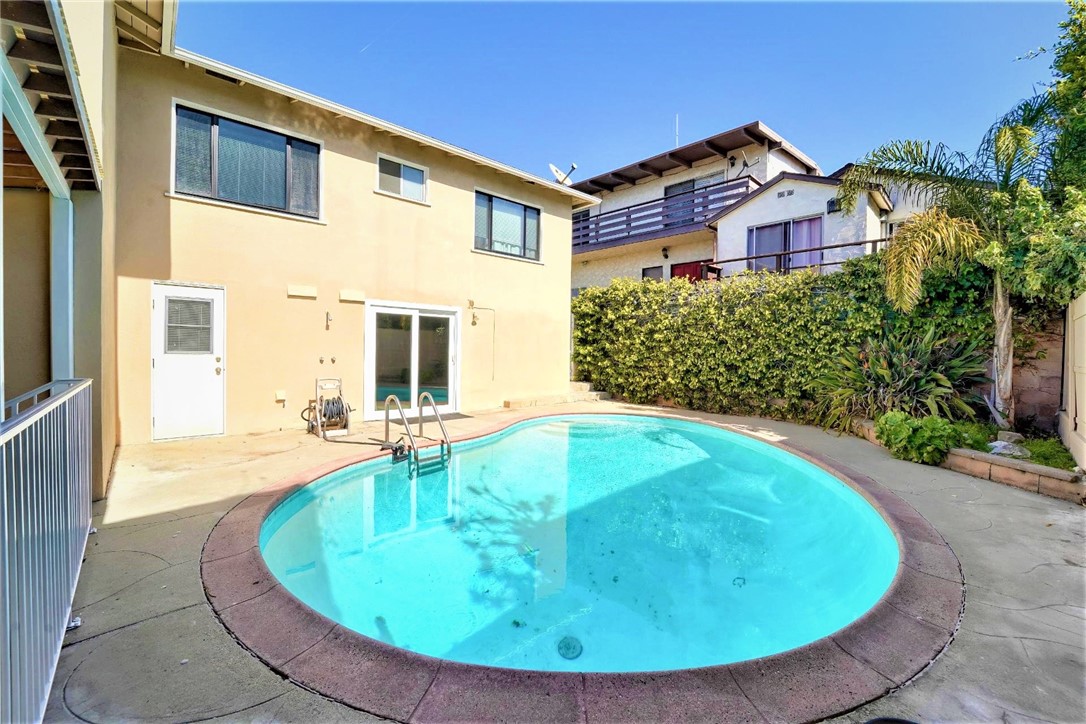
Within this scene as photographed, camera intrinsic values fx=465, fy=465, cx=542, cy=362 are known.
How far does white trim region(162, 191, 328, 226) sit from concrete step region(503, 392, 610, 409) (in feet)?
18.5

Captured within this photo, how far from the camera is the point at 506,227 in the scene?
37.8 feet

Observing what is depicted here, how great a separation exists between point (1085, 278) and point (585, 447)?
265 inches

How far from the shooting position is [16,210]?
12.9ft

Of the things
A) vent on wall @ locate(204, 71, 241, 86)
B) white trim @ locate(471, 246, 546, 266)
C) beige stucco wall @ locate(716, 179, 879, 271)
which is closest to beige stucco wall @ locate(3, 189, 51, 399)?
vent on wall @ locate(204, 71, 241, 86)

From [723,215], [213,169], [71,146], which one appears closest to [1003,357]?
[723,215]

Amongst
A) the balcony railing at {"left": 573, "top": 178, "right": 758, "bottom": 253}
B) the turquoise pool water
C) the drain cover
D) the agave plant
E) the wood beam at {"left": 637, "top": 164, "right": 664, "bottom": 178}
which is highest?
the wood beam at {"left": 637, "top": 164, "right": 664, "bottom": 178}

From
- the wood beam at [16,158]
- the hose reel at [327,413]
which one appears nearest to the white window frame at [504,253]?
the hose reel at [327,413]

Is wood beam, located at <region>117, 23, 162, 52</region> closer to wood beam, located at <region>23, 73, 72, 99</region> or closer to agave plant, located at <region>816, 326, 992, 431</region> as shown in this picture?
wood beam, located at <region>23, 73, 72, 99</region>

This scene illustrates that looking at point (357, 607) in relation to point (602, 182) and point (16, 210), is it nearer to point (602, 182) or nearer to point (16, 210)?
point (16, 210)

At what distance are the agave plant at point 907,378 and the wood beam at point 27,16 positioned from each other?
390 inches

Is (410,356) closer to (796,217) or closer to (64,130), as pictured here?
(64,130)

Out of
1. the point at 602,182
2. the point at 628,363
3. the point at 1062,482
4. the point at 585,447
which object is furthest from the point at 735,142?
the point at 1062,482

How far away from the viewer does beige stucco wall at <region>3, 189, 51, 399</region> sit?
12.8ft

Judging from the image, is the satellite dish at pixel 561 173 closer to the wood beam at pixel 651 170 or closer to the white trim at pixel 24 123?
the wood beam at pixel 651 170
